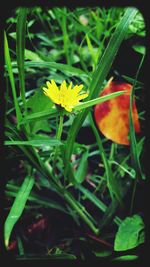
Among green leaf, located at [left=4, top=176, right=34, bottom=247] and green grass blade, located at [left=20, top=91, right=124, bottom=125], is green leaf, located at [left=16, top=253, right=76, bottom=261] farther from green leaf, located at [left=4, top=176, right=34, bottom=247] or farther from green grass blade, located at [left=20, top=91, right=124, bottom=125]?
green grass blade, located at [left=20, top=91, right=124, bottom=125]

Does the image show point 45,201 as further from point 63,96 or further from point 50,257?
point 63,96

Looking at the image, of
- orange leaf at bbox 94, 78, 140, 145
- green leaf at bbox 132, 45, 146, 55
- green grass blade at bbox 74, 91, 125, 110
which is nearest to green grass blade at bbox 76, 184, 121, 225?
orange leaf at bbox 94, 78, 140, 145

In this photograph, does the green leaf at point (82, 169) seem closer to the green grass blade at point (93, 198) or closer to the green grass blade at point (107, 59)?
the green grass blade at point (93, 198)

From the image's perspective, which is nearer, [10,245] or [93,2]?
[93,2]

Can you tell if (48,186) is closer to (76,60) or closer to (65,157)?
(65,157)

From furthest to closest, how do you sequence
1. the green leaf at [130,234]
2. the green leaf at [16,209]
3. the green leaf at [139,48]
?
the green leaf at [139,48], the green leaf at [130,234], the green leaf at [16,209]

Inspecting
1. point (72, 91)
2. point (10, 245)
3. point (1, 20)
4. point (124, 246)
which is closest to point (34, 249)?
point (10, 245)

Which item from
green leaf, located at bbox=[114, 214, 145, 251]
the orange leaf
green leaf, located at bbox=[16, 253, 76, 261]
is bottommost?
green leaf, located at bbox=[114, 214, 145, 251]

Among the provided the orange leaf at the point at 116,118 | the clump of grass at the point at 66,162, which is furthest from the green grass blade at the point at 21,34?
the orange leaf at the point at 116,118
